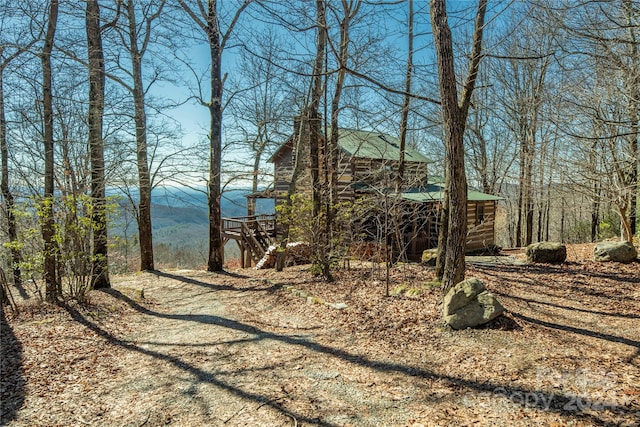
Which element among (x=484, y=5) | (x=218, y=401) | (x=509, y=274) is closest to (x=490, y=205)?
(x=509, y=274)

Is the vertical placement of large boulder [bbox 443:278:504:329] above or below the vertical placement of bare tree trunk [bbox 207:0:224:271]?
below

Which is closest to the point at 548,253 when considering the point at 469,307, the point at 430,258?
the point at 430,258

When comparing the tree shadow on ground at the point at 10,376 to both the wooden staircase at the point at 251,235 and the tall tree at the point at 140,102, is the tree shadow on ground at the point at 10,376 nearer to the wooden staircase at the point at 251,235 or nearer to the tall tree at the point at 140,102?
the tall tree at the point at 140,102

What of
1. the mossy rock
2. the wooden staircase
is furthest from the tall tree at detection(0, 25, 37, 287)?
the mossy rock

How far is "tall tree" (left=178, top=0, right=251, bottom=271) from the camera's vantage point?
10.3m

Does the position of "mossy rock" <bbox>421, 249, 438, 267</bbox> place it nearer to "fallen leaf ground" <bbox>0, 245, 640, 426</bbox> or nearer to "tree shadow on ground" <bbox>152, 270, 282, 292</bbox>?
"fallen leaf ground" <bbox>0, 245, 640, 426</bbox>

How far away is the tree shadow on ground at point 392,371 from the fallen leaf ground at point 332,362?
16mm

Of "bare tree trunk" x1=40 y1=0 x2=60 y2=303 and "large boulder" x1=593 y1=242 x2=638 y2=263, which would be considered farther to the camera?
"large boulder" x1=593 y1=242 x2=638 y2=263

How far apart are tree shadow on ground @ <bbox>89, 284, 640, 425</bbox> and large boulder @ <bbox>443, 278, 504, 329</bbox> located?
673 millimetres

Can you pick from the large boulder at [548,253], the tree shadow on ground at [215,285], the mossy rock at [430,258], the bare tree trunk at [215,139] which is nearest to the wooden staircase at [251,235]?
the bare tree trunk at [215,139]

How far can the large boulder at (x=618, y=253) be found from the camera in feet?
29.9

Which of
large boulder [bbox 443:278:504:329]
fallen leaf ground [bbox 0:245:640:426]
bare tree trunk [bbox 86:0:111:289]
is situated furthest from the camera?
bare tree trunk [bbox 86:0:111:289]

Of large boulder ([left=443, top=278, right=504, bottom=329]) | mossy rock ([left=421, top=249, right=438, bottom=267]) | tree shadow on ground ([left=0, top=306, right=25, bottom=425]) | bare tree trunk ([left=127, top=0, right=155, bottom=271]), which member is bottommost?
tree shadow on ground ([left=0, top=306, right=25, bottom=425])

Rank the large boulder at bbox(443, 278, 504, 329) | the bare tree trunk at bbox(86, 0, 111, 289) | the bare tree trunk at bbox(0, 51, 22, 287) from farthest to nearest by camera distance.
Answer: the bare tree trunk at bbox(86, 0, 111, 289) → the bare tree trunk at bbox(0, 51, 22, 287) → the large boulder at bbox(443, 278, 504, 329)
